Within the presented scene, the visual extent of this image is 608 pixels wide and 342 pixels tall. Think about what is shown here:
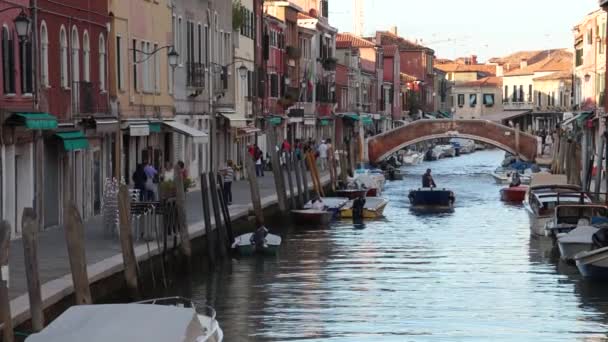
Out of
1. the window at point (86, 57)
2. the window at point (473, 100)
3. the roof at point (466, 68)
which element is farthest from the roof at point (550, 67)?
the window at point (86, 57)

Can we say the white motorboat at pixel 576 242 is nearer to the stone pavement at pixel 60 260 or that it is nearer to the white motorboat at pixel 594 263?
the white motorboat at pixel 594 263

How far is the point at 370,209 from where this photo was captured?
4575 cm

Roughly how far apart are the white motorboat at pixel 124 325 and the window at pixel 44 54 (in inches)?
518

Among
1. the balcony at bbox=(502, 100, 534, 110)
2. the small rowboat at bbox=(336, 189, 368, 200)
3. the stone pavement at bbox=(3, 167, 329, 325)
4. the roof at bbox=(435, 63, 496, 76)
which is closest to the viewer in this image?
the stone pavement at bbox=(3, 167, 329, 325)

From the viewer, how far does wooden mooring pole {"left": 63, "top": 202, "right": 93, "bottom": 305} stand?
1889 cm

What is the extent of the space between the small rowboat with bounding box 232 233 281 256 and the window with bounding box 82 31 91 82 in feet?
15.3

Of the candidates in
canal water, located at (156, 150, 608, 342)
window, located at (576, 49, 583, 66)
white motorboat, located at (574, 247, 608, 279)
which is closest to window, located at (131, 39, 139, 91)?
canal water, located at (156, 150, 608, 342)

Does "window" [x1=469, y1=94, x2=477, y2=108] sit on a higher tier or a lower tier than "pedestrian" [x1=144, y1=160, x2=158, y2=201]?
higher

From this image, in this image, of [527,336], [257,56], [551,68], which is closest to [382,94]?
[551,68]

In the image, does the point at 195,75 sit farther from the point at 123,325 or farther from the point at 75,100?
the point at 123,325

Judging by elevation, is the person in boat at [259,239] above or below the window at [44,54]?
below

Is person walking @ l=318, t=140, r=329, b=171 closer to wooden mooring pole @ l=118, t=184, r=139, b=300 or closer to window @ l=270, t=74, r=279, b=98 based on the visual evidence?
window @ l=270, t=74, r=279, b=98

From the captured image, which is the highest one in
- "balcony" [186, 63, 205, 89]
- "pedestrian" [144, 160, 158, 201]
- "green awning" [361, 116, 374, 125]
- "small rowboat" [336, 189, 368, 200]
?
"balcony" [186, 63, 205, 89]

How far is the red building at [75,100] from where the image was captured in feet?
94.2
